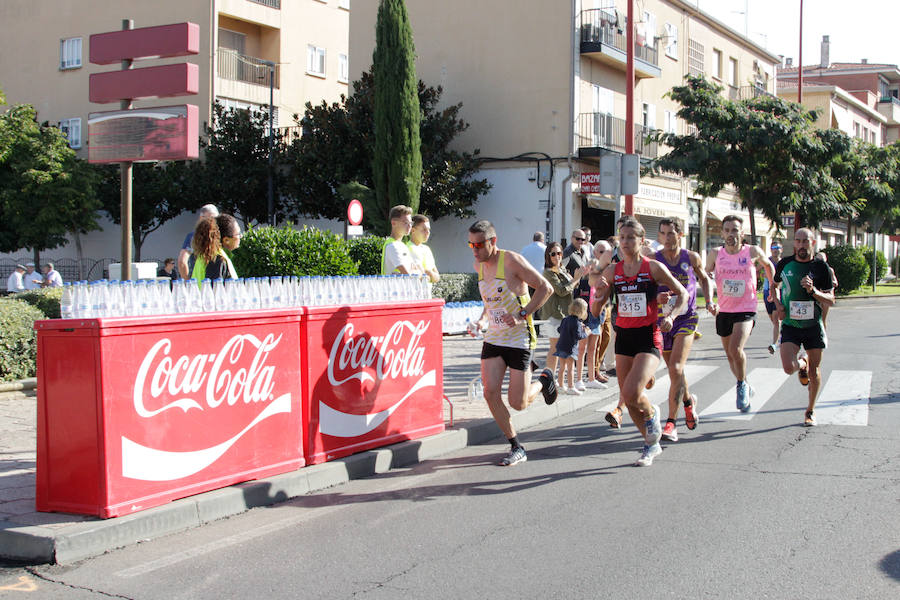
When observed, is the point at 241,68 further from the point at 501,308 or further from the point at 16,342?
the point at 501,308

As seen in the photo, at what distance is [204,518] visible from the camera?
18.1 feet

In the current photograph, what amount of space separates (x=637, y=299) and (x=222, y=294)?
3221 millimetres

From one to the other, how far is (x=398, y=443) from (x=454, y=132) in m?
21.4

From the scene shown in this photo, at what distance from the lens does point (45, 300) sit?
453 inches

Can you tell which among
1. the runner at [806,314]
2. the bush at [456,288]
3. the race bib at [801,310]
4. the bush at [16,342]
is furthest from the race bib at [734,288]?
the bush at [456,288]

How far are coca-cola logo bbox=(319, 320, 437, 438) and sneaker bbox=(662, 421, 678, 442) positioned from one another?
2.14 meters

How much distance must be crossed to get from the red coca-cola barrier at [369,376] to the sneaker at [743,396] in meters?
3.31

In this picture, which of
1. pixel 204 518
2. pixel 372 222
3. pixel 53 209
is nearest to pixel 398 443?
pixel 204 518

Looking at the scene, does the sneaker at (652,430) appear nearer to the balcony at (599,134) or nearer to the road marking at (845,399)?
the road marking at (845,399)

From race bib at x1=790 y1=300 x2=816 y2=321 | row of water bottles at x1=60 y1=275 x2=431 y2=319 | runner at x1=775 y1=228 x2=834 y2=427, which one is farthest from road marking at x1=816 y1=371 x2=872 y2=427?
row of water bottles at x1=60 y1=275 x2=431 y2=319

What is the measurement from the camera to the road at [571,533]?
4375mm

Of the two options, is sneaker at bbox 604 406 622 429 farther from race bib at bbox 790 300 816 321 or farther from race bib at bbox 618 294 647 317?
race bib at bbox 790 300 816 321

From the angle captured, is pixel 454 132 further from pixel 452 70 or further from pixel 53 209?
pixel 53 209

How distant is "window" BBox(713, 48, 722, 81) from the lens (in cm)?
3781
